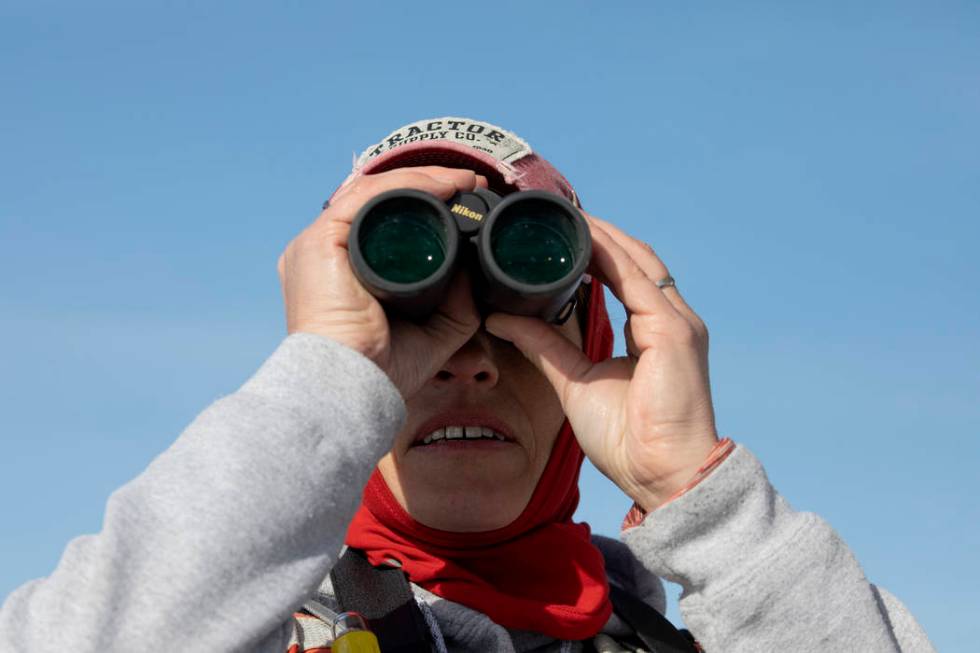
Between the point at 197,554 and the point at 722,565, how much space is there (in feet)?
2.72

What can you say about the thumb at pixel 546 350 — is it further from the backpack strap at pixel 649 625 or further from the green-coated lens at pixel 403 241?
the backpack strap at pixel 649 625

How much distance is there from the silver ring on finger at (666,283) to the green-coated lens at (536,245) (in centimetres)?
22

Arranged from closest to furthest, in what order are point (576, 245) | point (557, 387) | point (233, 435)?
point (233, 435) < point (576, 245) < point (557, 387)

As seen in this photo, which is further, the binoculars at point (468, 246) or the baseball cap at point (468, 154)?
the baseball cap at point (468, 154)

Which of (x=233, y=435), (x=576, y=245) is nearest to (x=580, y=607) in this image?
(x=576, y=245)

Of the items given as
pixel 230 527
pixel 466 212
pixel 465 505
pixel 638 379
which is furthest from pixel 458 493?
pixel 230 527

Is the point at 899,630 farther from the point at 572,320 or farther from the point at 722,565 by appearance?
the point at 572,320

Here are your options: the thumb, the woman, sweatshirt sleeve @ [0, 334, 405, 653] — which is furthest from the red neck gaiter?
sweatshirt sleeve @ [0, 334, 405, 653]

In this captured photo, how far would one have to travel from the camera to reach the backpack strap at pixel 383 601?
7.40 feet

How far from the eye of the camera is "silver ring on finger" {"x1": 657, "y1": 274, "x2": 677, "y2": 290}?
93.4 inches

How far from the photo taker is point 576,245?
7.34ft

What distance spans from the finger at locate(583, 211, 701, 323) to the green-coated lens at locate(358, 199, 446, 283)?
37 centimetres

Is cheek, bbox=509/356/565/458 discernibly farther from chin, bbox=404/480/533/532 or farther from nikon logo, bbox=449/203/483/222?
nikon logo, bbox=449/203/483/222

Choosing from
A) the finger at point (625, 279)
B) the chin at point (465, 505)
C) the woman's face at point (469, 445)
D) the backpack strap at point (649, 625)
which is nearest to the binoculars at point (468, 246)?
the finger at point (625, 279)
